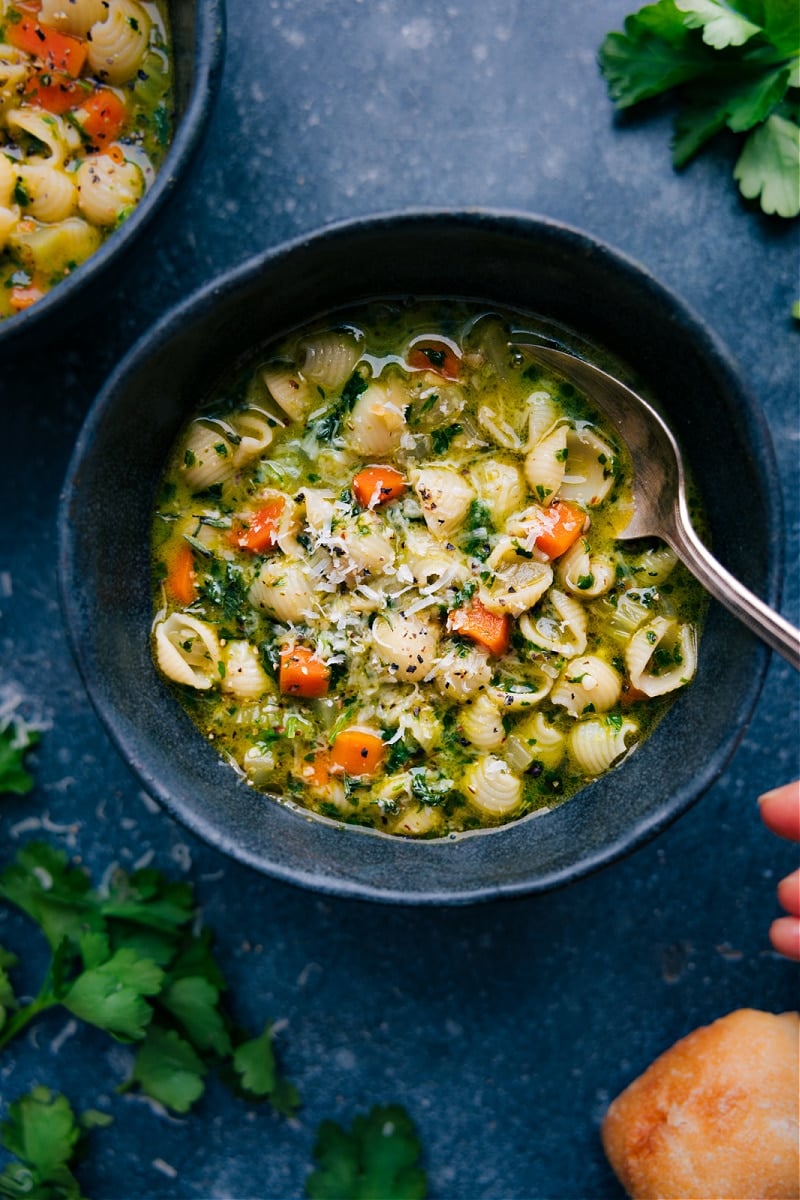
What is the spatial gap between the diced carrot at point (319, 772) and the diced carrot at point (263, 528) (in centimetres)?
45

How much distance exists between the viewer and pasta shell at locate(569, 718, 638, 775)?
7.94 feet

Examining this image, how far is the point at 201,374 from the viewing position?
2.46m

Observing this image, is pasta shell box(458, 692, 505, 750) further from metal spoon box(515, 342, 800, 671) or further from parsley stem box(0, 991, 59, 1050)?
parsley stem box(0, 991, 59, 1050)

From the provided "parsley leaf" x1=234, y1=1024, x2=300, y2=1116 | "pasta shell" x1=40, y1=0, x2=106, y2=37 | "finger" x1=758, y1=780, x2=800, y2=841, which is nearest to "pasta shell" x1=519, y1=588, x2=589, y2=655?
"finger" x1=758, y1=780, x2=800, y2=841

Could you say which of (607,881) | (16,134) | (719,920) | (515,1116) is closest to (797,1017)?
(719,920)

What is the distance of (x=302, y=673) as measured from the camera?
2.38 m

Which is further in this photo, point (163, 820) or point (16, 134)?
point (163, 820)

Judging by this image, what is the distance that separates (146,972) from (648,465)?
1.60 metres

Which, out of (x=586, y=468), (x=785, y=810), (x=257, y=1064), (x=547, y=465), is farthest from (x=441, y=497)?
(x=257, y=1064)

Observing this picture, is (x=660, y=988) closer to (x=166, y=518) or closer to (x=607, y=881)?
(x=607, y=881)

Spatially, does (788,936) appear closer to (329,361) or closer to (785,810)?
(785,810)

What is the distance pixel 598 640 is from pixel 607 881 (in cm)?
65

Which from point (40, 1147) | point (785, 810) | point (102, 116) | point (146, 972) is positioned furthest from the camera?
point (40, 1147)

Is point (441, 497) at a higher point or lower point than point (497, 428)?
lower
